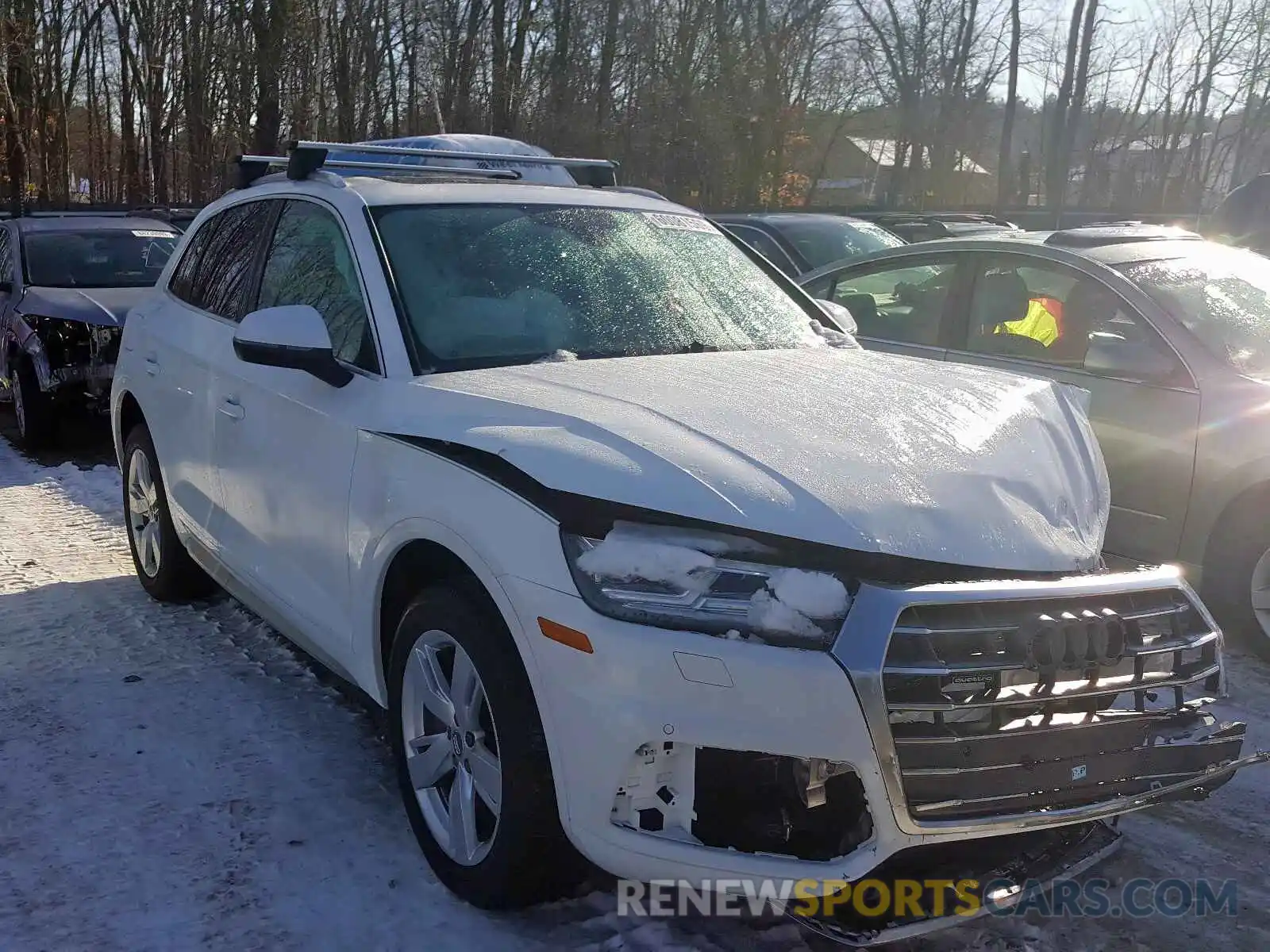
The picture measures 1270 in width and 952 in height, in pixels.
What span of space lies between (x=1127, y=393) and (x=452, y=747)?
348 cm

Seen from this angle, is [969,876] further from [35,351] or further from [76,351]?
[35,351]

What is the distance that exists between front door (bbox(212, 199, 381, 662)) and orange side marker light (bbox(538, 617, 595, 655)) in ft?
3.39

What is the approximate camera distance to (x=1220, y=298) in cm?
534

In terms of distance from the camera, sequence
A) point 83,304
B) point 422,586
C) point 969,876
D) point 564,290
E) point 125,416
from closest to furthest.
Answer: point 969,876 → point 422,586 → point 564,290 → point 125,416 → point 83,304

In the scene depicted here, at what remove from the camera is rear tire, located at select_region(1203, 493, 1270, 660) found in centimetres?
472

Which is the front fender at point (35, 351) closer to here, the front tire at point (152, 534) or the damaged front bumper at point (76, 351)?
the damaged front bumper at point (76, 351)

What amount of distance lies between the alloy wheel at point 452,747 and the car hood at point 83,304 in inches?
265

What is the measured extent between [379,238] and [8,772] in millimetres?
2011

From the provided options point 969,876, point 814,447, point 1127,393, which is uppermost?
point 814,447

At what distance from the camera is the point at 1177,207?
44094 mm

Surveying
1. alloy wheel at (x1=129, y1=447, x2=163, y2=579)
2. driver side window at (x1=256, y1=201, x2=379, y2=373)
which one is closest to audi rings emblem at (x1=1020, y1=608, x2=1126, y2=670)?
driver side window at (x1=256, y1=201, x2=379, y2=373)

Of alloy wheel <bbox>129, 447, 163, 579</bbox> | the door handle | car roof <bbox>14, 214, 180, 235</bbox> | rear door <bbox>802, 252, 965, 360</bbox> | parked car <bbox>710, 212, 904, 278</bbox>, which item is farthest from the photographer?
parked car <bbox>710, 212, 904, 278</bbox>

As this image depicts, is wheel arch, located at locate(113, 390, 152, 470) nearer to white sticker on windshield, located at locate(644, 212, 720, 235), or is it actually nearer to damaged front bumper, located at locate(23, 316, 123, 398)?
white sticker on windshield, located at locate(644, 212, 720, 235)

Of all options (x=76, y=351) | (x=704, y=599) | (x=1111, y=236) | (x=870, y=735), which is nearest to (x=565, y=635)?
(x=704, y=599)
